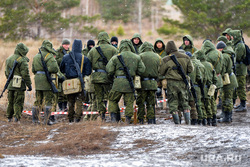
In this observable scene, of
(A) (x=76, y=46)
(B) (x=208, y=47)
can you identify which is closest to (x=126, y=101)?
(A) (x=76, y=46)

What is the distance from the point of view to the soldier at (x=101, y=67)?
1122 centimetres

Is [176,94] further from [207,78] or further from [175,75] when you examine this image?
[207,78]

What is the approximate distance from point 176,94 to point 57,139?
316cm

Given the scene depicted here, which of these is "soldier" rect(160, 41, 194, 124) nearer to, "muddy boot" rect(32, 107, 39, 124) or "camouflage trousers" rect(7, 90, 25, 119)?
"muddy boot" rect(32, 107, 39, 124)

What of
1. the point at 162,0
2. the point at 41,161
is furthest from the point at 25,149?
Answer: the point at 162,0

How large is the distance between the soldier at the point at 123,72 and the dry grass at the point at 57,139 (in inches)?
36.2

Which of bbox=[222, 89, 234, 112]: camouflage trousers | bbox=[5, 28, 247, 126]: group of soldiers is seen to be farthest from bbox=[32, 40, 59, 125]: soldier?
bbox=[222, 89, 234, 112]: camouflage trousers

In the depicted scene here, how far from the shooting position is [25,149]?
8320 millimetres

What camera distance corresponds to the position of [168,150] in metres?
7.73

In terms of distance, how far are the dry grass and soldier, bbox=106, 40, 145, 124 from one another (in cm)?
92

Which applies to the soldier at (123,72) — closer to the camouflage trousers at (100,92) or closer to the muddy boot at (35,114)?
the camouflage trousers at (100,92)

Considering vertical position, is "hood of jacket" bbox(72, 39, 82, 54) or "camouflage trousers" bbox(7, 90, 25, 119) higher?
"hood of jacket" bbox(72, 39, 82, 54)

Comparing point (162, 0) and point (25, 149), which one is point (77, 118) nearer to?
point (25, 149)

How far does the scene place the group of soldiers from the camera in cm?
1059
